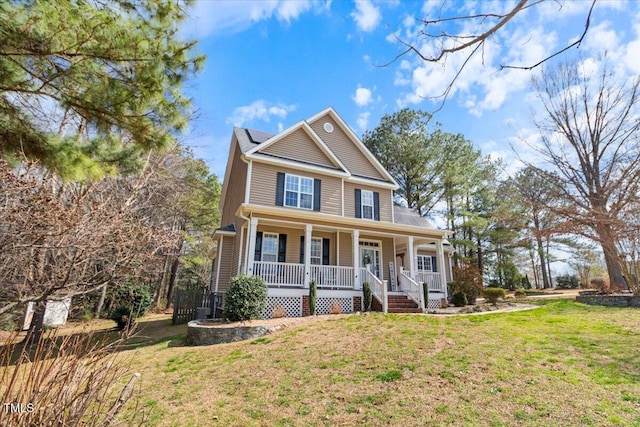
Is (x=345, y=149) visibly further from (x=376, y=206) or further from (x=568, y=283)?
(x=568, y=283)

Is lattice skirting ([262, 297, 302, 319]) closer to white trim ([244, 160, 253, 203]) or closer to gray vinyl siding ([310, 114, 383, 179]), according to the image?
white trim ([244, 160, 253, 203])

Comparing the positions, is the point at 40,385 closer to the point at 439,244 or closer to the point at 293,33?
the point at 293,33

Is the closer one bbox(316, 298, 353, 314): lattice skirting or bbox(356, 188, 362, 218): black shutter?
bbox(316, 298, 353, 314): lattice skirting

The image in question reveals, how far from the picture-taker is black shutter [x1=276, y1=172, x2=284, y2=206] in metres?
13.4

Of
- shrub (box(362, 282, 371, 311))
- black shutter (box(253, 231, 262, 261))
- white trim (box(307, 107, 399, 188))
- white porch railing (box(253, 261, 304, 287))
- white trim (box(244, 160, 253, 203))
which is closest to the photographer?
white porch railing (box(253, 261, 304, 287))

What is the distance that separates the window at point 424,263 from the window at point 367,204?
489 centimetres

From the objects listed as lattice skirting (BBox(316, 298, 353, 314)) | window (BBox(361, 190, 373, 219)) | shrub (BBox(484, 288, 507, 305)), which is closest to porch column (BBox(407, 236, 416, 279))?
window (BBox(361, 190, 373, 219))

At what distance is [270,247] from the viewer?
520 inches

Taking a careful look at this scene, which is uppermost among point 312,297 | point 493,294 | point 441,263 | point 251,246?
point 251,246

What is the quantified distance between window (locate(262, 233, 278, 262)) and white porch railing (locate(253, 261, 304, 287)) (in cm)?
115

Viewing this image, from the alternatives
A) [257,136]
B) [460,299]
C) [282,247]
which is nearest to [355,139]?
[257,136]

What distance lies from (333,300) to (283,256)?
2.88 meters

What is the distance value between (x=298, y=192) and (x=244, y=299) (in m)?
5.88

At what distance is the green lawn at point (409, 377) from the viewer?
4.06 m
